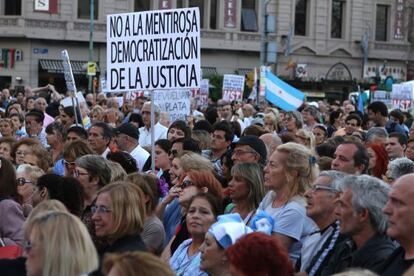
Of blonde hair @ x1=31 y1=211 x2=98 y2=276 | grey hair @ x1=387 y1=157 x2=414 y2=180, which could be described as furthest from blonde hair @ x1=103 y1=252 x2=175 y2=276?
grey hair @ x1=387 y1=157 x2=414 y2=180

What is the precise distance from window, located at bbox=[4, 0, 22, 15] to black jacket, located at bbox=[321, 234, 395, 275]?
41191 mm

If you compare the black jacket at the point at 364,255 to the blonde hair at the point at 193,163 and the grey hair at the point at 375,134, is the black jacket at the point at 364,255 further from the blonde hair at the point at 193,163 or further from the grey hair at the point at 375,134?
the grey hair at the point at 375,134

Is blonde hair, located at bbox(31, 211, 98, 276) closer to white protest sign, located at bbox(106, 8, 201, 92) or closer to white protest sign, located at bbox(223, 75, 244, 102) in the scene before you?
white protest sign, located at bbox(106, 8, 201, 92)

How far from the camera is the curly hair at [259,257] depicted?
15.4ft

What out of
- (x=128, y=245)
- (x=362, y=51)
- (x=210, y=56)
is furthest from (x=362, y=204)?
(x=362, y=51)

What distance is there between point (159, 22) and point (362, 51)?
46.3m

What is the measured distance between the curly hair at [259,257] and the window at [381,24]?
53177 mm

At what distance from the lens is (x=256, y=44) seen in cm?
5194

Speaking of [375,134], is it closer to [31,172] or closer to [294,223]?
[31,172]

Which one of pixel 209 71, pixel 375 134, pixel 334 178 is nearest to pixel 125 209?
pixel 334 178

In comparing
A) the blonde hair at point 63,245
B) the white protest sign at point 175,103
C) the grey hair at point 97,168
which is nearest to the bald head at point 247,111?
the white protest sign at point 175,103

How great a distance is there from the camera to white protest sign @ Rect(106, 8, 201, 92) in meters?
10.2

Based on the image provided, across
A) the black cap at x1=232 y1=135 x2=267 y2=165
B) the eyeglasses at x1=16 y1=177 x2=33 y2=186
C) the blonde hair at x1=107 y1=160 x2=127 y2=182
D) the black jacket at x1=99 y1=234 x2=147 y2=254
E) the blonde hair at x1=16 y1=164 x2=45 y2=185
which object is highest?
the black cap at x1=232 y1=135 x2=267 y2=165

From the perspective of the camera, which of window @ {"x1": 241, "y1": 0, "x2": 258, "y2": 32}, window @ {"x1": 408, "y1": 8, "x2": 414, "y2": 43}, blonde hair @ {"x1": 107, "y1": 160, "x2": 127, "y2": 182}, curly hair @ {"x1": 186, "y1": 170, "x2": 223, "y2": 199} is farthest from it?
window @ {"x1": 408, "y1": 8, "x2": 414, "y2": 43}
